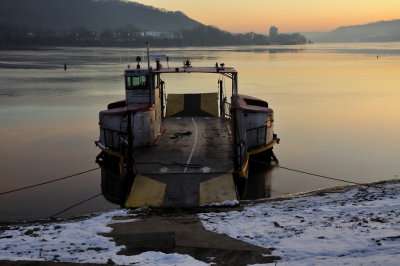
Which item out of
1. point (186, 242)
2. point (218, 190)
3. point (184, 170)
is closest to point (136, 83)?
point (184, 170)

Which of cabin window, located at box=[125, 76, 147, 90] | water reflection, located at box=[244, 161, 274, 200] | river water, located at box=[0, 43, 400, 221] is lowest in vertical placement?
water reflection, located at box=[244, 161, 274, 200]

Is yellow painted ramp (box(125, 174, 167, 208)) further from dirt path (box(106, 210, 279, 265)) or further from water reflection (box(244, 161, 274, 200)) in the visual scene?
water reflection (box(244, 161, 274, 200))

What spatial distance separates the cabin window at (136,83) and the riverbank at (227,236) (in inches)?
382

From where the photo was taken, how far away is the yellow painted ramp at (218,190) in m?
14.5

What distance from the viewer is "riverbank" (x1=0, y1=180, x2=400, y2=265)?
369 inches

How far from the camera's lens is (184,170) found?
661 inches

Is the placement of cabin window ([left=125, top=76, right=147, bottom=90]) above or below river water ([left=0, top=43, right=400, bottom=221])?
above

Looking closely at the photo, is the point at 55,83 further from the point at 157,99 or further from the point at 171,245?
the point at 171,245

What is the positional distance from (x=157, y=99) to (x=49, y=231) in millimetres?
12393

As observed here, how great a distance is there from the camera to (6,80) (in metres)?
61.9

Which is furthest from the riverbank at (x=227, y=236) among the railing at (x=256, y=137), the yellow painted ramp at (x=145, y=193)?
the railing at (x=256, y=137)

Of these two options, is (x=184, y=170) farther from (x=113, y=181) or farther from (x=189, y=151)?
(x=113, y=181)

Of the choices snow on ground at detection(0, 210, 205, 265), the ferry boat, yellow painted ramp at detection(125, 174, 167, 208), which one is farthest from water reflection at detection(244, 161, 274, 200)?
snow on ground at detection(0, 210, 205, 265)

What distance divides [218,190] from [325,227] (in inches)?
186
